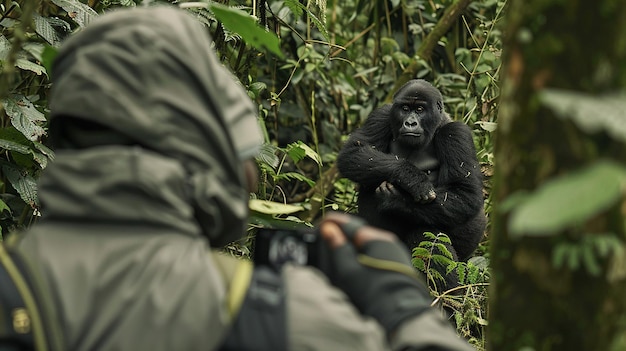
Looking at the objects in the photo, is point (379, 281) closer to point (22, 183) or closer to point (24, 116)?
point (24, 116)

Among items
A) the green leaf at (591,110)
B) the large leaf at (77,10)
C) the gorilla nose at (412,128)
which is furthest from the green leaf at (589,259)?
the gorilla nose at (412,128)

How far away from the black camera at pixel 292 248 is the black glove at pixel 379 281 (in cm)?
4

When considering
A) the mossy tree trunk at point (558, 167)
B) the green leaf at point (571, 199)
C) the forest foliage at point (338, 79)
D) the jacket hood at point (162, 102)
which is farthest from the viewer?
the forest foliage at point (338, 79)

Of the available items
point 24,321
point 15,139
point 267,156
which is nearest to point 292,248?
point 24,321

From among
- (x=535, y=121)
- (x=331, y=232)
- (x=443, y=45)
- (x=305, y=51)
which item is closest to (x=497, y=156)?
(x=535, y=121)

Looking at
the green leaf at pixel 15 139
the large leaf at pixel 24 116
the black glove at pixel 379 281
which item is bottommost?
the green leaf at pixel 15 139

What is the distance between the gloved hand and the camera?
1511mm

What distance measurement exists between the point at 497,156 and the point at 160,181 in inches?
21.3

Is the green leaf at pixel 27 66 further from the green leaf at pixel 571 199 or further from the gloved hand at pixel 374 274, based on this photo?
the green leaf at pixel 571 199

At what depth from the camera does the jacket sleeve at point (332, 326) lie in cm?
138

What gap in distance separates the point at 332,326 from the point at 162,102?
1.35 ft

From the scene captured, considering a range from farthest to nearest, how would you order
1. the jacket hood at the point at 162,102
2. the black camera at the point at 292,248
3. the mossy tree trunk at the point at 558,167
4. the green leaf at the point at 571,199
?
the black camera at the point at 292,248
the jacket hood at the point at 162,102
the mossy tree trunk at the point at 558,167
the green leaf at the point at 571,199

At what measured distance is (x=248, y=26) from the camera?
7.01 ft

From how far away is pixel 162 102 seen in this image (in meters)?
1.44
